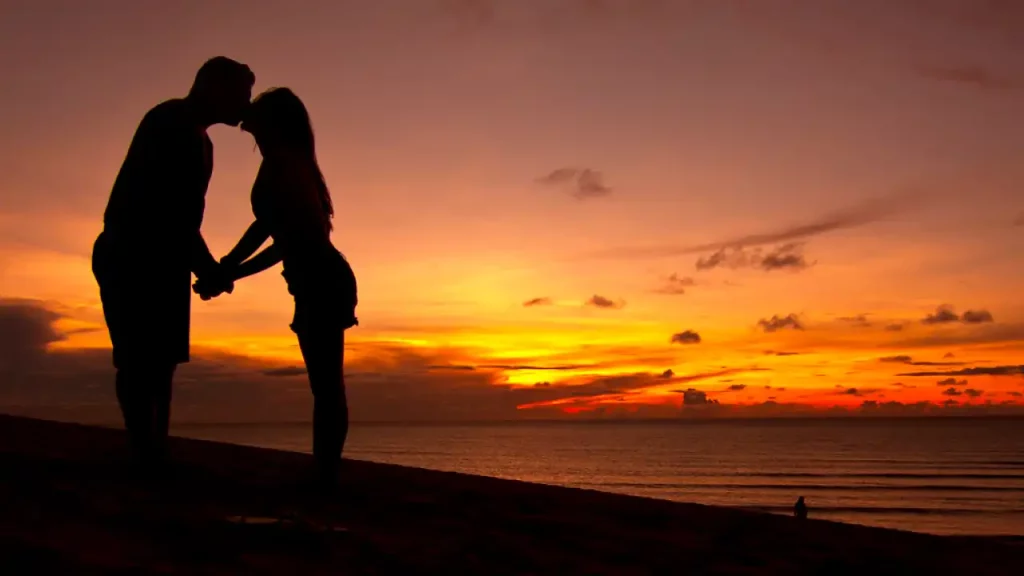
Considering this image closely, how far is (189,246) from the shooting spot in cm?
426

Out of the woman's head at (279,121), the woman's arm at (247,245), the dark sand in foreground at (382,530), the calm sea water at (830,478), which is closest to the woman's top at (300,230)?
the woman's head at (279,121)

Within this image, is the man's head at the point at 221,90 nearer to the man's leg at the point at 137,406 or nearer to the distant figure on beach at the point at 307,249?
the distant figure on beach at the point at 307,249

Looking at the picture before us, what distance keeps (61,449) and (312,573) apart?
10.0 ft

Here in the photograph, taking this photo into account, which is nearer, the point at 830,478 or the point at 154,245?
the point at 154,245

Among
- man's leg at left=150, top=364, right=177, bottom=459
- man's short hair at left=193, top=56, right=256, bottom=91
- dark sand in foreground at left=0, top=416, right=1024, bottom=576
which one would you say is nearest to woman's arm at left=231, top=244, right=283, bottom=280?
man's leg at left=150, top=364, right=177, bottom=459

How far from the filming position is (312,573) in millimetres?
2748

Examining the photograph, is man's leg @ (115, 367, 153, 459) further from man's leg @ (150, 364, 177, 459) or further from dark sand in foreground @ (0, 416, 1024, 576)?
dark sand in foreground @ (0, 416, 1024, 576)

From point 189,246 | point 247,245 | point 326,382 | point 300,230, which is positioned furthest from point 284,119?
point 326,382

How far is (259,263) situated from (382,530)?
1.48 m

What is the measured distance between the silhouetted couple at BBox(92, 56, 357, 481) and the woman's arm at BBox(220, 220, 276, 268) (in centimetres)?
4

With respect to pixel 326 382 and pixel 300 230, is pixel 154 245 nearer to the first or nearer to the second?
pixel 300 230

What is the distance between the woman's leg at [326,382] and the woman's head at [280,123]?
0.82 metres

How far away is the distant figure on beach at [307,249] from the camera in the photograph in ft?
13.2

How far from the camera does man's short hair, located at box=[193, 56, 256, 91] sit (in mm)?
4203
